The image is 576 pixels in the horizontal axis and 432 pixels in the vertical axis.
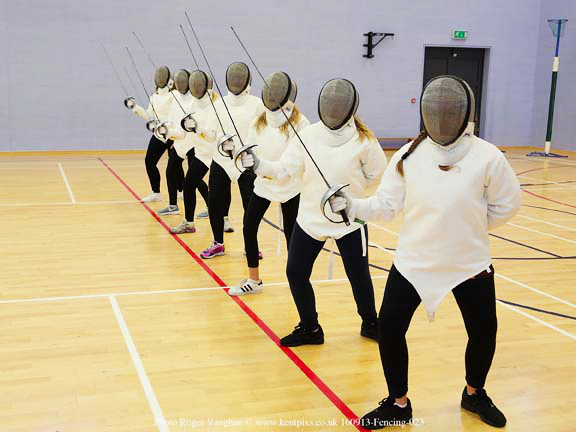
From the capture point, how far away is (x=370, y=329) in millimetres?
3104

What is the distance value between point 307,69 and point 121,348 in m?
9.03

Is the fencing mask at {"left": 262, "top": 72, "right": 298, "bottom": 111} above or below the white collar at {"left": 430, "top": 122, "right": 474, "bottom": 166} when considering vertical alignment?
above

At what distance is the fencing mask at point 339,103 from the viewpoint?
2791 mm

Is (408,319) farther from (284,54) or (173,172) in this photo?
(284,54)

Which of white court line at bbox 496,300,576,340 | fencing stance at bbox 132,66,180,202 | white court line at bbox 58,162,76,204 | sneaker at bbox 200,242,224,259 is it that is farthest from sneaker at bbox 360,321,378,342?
white court line at bbox 58,162,76,204

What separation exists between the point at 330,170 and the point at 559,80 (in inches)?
414

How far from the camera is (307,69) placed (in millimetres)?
11383

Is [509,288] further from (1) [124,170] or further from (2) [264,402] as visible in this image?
(1) [124,170]

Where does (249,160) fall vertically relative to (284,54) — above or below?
below

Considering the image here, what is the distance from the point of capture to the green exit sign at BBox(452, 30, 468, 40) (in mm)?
11992

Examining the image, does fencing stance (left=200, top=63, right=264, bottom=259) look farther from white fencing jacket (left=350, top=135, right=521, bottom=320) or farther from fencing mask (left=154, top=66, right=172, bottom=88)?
white fencing jacket (left=350, top=135, right=521, bottom=320)

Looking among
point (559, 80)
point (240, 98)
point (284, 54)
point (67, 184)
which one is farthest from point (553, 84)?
point (240, 98)

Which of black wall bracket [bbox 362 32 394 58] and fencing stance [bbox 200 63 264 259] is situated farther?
black wall bracket [bbox 362 32 394 58]

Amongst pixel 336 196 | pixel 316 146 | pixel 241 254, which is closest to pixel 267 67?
pixel 241 254
